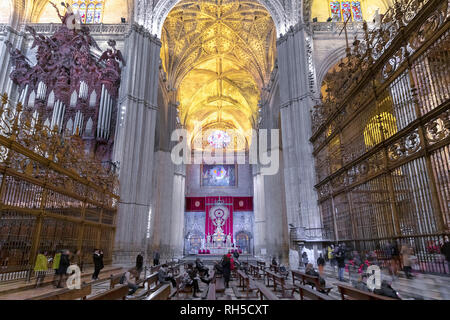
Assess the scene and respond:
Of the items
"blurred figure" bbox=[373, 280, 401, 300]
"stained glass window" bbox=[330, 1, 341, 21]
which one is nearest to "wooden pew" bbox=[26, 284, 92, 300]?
"blurred figure" bbox=[373, 280, 401, 300]

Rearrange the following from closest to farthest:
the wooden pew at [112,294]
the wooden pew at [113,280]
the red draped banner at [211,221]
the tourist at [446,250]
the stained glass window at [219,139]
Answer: the wooden pew at [112,294]
the tourist at [446,250]
the wooden pew at [113,280]
the red draped banner at [211,221]
the stained glass window at [219,139]

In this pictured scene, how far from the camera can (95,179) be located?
1077cm

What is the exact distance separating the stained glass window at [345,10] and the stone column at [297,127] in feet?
11.7

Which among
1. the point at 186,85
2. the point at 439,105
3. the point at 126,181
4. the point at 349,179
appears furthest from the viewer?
the point at 186,85

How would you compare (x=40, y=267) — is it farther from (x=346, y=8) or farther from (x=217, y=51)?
(x=217, y=51)

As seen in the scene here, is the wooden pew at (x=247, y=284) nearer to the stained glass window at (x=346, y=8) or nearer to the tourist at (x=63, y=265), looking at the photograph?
the tourist at (x=63, y=265)

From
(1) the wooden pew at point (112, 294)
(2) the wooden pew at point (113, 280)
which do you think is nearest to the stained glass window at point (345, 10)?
(2) the wooden pew at point (113, 280)

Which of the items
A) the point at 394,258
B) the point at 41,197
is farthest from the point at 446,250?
the point at 41,197

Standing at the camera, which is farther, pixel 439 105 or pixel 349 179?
pixel 349 179

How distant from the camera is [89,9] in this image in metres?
17.8

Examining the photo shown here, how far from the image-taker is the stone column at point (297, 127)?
1249 centimetres

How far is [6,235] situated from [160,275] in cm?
352

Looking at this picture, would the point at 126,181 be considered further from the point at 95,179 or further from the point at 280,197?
the point at 280,197
